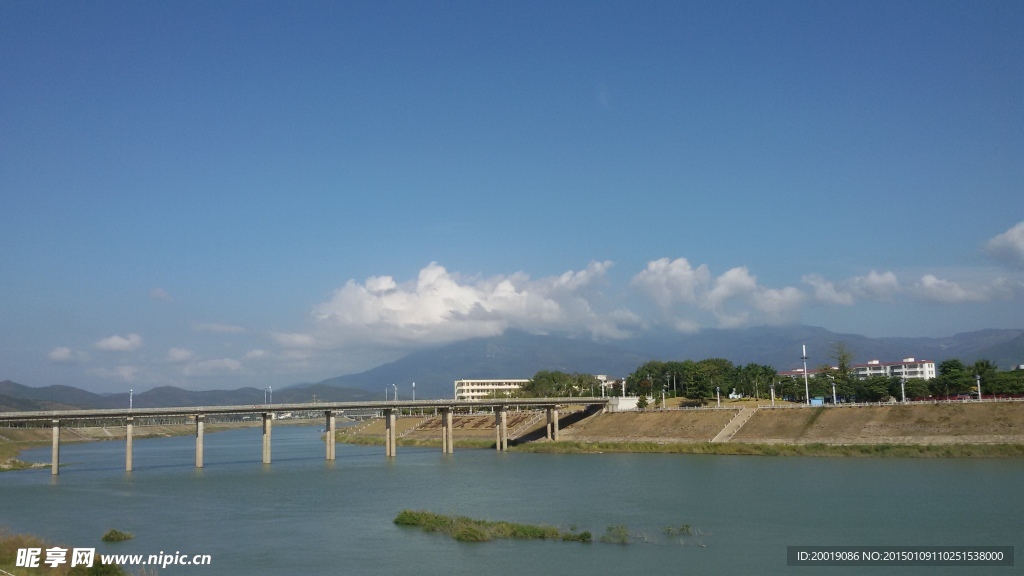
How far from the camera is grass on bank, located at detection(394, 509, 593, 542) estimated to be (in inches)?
1455

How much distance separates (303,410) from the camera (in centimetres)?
9500

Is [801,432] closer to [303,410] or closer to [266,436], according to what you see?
[303,410]

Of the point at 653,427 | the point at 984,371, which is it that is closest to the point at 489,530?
the point at 653,427

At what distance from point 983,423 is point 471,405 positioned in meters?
58.9

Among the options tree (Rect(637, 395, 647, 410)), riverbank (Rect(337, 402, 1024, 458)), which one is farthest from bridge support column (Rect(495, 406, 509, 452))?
tree (Rect(637, 395, 647, 410))

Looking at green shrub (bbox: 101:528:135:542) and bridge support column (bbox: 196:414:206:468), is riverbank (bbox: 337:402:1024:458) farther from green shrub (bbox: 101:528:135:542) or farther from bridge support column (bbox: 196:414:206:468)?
green shrub (bbox: 101:528:135:542)

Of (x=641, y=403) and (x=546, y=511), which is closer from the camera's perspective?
(x=546, y=511)

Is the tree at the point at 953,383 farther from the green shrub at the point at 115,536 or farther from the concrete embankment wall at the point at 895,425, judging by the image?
the green shrub at the point at 115,536

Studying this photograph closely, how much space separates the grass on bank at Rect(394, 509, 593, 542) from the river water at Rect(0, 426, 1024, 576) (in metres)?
0.75

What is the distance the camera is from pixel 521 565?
32.0m

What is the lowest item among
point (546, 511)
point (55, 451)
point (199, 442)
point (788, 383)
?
point (546, 511)

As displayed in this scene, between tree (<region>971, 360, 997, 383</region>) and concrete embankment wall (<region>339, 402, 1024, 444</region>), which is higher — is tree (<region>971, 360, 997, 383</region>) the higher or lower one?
the higher one

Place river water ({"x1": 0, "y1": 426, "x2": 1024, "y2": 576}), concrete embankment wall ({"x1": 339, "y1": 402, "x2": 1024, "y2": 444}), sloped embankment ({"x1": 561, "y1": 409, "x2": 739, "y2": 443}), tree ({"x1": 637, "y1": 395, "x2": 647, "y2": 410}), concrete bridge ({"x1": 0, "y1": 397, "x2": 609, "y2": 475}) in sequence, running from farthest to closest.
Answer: tree ({"x1": 637, "y1": 395, "x2": 647, "y2": 410}) < sloped embankment ({"x1": 561, "y1": 409, "x2": 739, "y2": 443}) < concrete bridge ({"x1": 0, "y1": 397, "x2": 609, "y2": 475}) < concrete embankment wall ({"x1": 339, "y1": 402, "x2": 1024, "y2": 444}) < river water ({"x1": 0, "y1": 426, "x2": 1024, "y2": 576})

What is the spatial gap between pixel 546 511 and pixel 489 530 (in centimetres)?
767
